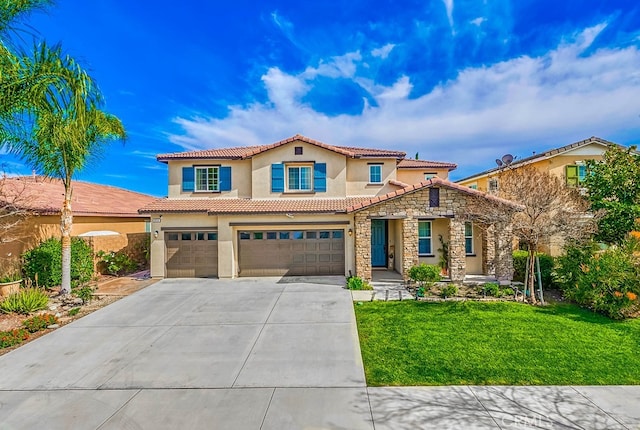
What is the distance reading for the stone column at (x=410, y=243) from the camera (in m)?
13.7

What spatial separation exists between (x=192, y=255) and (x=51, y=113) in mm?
8253

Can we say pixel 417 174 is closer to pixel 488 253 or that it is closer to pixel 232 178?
pixel 488 253

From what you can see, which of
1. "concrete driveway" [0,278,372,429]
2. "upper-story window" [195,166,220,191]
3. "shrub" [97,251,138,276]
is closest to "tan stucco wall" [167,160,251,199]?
"upper-story window" [195,166,220,191]

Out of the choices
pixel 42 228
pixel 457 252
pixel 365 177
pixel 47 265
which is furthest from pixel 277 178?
pixel 42 228

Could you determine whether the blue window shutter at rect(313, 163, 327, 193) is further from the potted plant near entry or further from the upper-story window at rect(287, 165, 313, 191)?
the potted plant near entry

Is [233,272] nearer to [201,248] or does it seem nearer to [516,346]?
[201,248]

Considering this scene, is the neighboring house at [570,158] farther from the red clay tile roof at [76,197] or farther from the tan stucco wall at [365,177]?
the red clay tile roof at [76,197]

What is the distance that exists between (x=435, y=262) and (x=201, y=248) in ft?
40.3

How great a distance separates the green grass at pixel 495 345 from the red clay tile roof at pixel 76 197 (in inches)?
595

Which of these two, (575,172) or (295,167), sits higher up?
(295,167)

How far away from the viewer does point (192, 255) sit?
1606 centimetres

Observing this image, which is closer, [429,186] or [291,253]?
[429,186]

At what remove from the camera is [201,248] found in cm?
1605

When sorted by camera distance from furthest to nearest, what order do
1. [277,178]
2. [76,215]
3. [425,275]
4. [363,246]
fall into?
[277,178] < [76,215] < [363,246] < [425,275]
